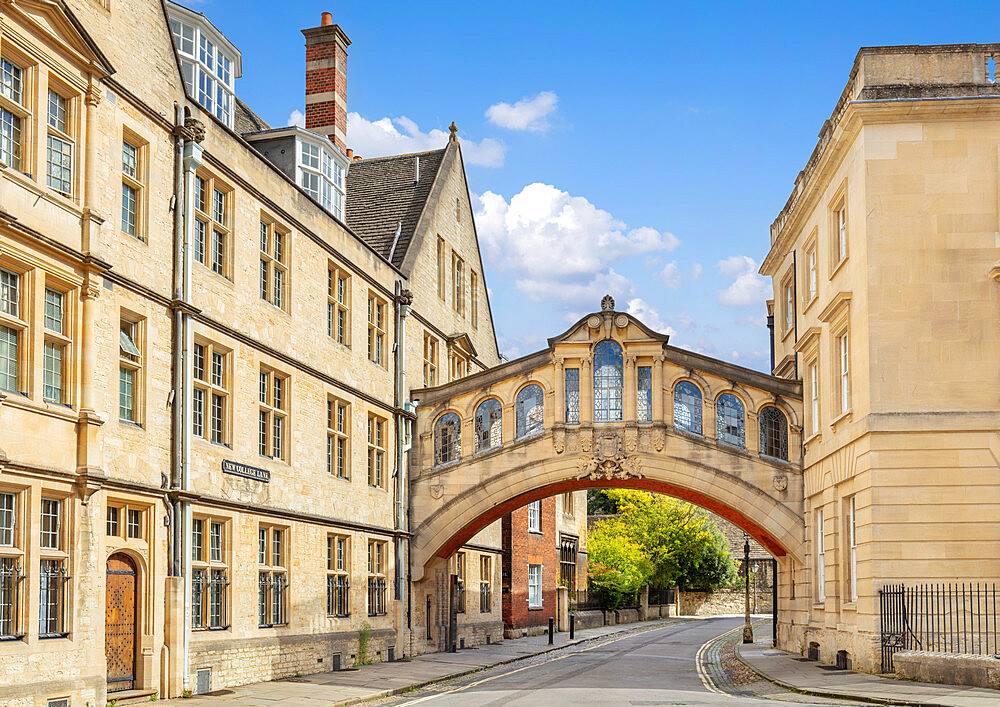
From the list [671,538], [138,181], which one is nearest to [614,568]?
[671,538]

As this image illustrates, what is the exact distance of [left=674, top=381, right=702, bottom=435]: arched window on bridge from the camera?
1144 inches

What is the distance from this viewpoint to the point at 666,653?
3362 centimetres

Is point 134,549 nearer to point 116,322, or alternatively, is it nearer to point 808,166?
point 116,322

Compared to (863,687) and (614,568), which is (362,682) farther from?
(614,568)

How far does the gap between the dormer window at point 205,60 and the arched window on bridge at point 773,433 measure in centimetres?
1473

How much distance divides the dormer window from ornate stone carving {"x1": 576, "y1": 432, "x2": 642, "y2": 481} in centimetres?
1207

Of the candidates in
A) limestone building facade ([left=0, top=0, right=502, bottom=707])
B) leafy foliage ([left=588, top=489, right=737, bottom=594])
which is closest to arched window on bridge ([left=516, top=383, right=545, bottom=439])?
limestone building facade ([left=0, top=0, right=502, bottom=707])

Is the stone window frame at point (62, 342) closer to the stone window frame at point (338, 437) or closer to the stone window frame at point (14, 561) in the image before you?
the stone window frame at point (14, 561)

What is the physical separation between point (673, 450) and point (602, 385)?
240cm

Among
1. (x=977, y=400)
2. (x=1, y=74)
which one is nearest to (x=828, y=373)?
(x=977, y=400)

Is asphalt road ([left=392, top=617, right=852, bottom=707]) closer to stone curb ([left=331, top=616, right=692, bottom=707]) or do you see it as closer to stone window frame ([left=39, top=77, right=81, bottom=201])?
stone curb ([left=331, top=616, right=692, bottom=707])

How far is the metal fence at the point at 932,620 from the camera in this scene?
20.2 meters

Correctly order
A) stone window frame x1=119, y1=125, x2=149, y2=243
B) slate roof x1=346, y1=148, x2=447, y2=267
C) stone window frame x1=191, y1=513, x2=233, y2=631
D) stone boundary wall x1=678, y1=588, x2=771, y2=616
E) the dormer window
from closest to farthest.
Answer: stone window frame x1=119, y1=125, x2=149, y2=243 → stone window frame x1=191, y1=513, x2=233, y2=631 → the dormer window → slate roof x1=346, y1=148, x2=447, y2=267 → stone boundary wall x1=678, y1=588, x2=771, y2=616

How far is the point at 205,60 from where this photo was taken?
22.2 m
